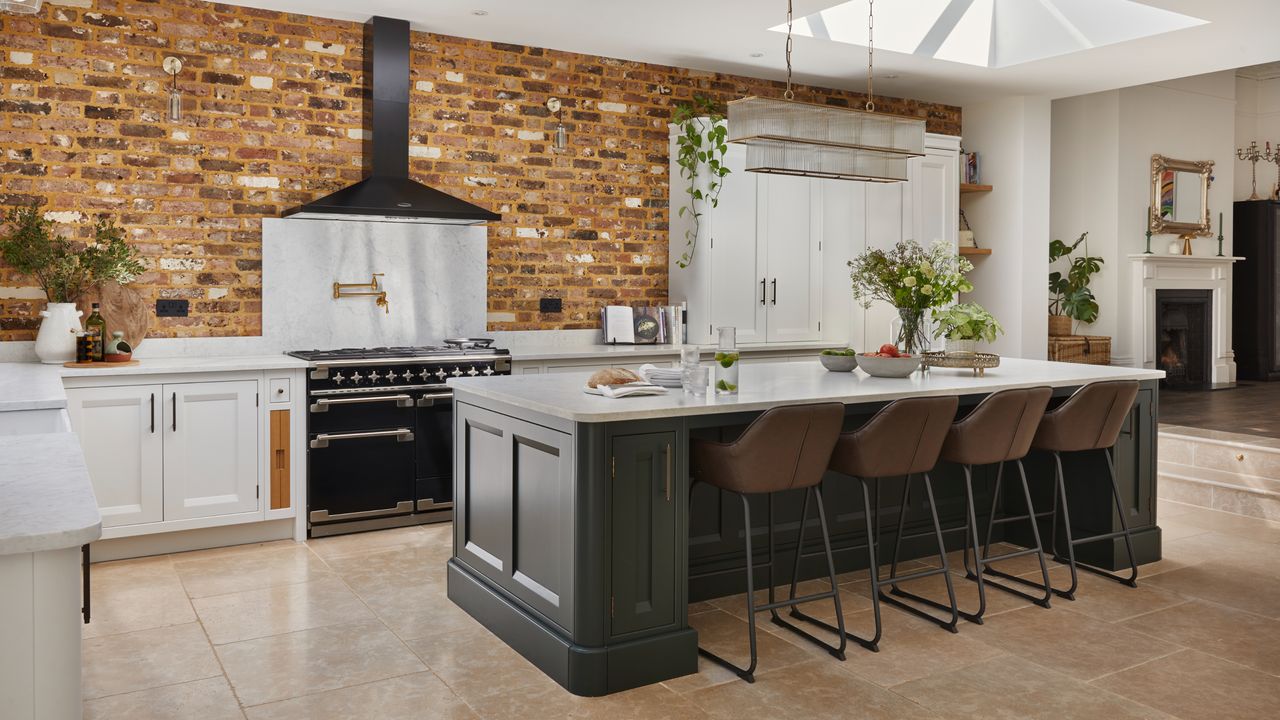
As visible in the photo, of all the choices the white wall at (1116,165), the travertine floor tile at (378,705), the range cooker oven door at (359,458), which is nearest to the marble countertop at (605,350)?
the range cooker oven door at (359,458)

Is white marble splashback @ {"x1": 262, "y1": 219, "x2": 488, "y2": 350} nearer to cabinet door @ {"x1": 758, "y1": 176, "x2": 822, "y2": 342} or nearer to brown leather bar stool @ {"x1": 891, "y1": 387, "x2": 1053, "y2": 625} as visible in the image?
cabinet door @ {"x1": 758, "y1": 176, "x2": 822, "y2": 342}

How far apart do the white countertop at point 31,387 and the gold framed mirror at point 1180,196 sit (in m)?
9.40

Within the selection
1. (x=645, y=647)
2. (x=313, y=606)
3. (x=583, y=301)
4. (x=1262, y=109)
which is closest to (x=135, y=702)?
(x=313, y=606)

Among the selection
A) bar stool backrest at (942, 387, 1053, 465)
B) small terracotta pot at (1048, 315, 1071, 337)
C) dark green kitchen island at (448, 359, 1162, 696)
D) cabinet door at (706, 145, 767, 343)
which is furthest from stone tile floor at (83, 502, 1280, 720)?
small terracotta pot at (1048, 315, 1071, 337)

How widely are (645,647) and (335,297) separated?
3271mm

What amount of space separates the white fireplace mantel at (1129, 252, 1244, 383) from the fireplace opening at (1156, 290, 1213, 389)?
7 cm

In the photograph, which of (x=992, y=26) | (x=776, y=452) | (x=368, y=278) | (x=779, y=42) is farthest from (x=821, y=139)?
(x=992, y=26)

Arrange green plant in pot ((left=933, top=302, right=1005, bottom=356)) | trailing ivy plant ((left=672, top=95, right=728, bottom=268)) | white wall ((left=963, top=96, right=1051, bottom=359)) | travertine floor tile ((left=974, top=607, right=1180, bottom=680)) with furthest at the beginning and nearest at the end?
1. white wall ((left=963, top=96, right=1051, bottom=359))
2. trailing ivy plant ((left=672, top=95, right=728, bottom=268))
3. green plant in pot ((left=933, top=302, right=1005, bottom=356))
4. travertine floor tile ((left=974, top=607, right=1180, bottom=680))

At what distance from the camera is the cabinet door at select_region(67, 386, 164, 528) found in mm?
4555

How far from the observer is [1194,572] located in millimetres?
4594

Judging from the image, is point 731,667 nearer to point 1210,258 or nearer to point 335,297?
point 335,297

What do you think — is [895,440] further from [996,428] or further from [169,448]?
[169,448]

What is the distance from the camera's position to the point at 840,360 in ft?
15.1

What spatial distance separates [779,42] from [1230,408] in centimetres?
506
